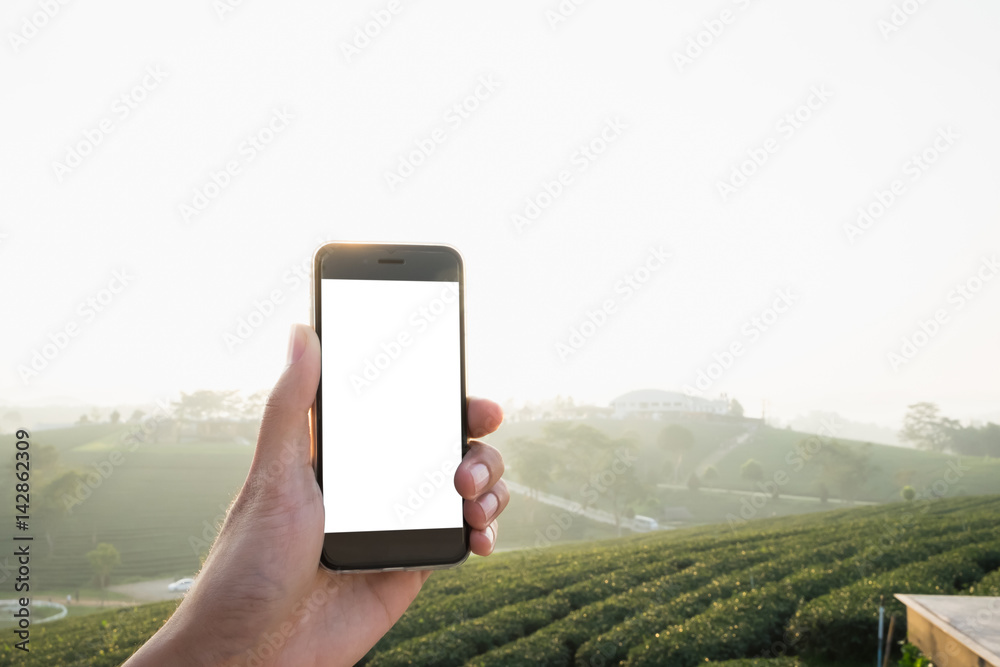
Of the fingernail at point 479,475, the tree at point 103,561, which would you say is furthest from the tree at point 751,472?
the fingernail at point 479,475

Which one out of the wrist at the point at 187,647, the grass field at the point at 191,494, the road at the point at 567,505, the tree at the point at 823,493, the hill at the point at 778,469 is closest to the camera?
the wrist at the point at 187,647

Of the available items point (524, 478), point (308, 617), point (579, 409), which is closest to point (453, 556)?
point (308, 617)

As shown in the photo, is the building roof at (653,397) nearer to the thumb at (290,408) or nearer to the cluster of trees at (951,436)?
the cluster of trees at (951,436)

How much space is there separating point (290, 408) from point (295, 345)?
A: 0.20 metres

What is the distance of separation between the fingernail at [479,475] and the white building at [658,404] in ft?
210

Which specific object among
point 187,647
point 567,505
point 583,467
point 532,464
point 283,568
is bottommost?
point 567,505

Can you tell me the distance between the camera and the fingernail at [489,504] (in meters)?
2.21

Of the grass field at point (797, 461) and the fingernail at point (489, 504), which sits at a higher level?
the fingernail at point (489, 504)

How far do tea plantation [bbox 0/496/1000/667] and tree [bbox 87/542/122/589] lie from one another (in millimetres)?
23361

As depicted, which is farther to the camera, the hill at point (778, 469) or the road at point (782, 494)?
the road at point (782, 494)

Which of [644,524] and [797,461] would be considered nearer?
[644,524]

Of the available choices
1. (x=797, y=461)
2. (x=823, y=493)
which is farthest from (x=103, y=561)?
(x=797, y=461)

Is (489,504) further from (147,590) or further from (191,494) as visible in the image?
(191,494)

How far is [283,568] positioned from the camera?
6.52ft
